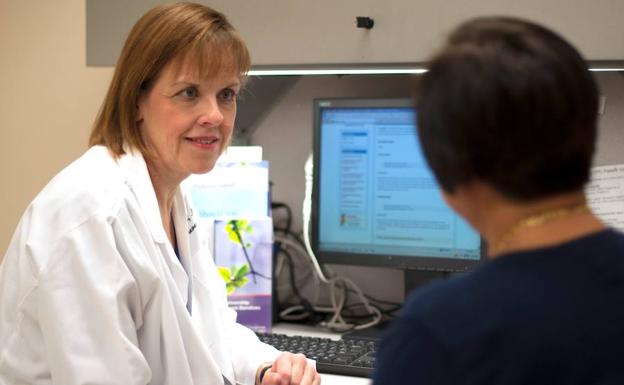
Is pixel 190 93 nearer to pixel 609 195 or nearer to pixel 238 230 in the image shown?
pixel 238 230

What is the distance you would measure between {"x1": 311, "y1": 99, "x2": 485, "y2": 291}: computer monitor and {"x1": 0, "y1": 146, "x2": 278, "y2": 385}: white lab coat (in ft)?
1.90

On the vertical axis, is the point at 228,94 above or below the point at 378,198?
above

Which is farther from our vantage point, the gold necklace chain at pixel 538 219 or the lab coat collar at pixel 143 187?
the lab coat collar at pixel 143 187

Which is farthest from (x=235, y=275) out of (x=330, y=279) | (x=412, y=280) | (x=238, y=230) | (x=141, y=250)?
(x=141, y=250)

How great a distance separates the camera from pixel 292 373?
1.42m

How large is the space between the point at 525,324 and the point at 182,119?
2.82ft

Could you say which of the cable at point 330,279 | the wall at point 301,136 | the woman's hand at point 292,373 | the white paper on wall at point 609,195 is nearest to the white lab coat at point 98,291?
the woman's hand at point 292,373

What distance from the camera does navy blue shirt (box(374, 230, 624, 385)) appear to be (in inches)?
23.7

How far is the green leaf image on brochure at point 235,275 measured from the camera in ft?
5.84

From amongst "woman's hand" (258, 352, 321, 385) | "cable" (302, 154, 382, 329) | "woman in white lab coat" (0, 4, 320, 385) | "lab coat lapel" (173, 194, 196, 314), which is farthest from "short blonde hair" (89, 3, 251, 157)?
"cable" (302, 154, 382, 329)

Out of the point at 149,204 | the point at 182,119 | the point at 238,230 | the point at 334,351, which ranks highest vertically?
the point at 182,119

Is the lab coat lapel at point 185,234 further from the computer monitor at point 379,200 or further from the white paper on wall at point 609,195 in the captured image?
the white paper on wall at point 609,195

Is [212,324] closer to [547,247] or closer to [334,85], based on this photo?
[334,85]

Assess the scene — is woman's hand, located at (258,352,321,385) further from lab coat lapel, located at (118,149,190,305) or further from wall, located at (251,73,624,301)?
wall, located at (251,73,624,301)
